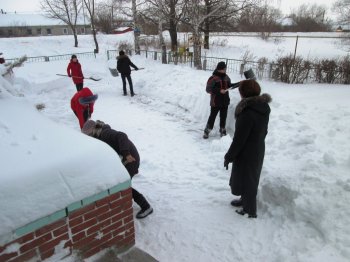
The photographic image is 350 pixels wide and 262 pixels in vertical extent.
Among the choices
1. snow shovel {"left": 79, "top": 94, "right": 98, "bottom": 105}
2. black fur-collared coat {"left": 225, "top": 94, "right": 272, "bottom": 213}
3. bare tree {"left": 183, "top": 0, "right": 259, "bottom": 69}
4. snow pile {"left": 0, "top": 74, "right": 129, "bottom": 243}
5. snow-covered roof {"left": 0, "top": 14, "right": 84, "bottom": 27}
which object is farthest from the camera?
snow-covered roof {"left": 0, "top": 14, "right": 84, "bottom": 27}

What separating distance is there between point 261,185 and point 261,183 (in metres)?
0.05

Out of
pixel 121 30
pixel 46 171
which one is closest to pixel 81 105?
pixel 46 171

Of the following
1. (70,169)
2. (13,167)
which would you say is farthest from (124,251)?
(13,167)

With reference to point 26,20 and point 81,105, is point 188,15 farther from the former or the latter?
point 26,20

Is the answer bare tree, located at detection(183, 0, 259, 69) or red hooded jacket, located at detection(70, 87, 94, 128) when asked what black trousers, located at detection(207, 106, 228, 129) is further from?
bare tree, located at detection(183, 0, 259, 69)

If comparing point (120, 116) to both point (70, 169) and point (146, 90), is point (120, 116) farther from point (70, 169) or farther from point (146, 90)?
point (70, 169)

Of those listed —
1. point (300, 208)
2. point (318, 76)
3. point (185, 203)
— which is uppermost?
point (318, 76)

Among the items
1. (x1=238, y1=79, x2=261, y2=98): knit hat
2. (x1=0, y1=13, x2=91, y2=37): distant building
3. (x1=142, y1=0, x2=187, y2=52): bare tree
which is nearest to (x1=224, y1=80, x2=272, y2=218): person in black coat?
(x1=238, y1=79, x2=261, y2=98): knit hat

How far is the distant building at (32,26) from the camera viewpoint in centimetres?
4681

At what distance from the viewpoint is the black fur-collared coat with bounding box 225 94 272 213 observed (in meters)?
3.47

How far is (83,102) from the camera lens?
6.34 metres

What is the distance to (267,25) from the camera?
3812 centimetres

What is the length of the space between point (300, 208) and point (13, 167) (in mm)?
3147

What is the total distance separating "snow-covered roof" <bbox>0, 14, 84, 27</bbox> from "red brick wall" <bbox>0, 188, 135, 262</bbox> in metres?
51.9
